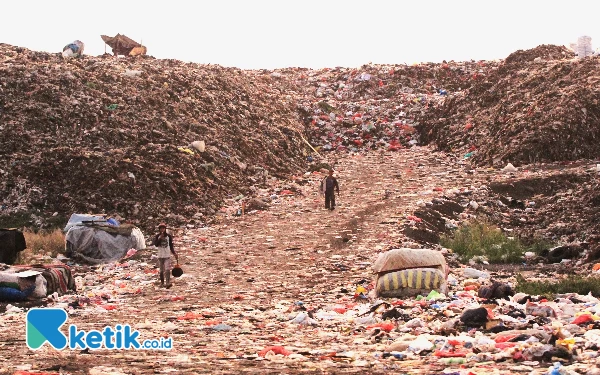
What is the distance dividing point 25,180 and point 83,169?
4.12ft

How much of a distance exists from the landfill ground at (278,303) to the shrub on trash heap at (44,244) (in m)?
1.31

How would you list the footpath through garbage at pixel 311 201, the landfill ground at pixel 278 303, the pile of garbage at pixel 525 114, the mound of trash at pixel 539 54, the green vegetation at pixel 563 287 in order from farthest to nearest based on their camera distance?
the mound of trash at pixel 539 54, the pile of garbage at pixel 525 114, the green vegetation at pixel 563 287, the footpath through garbage at pixel 311 201, the landfill ground at pixel 278 303

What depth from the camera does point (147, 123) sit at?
2111cm

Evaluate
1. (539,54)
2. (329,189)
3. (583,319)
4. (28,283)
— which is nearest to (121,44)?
(329,189)

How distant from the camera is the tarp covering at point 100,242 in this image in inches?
560

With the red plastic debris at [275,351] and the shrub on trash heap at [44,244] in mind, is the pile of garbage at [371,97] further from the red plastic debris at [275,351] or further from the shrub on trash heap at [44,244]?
the red plastic debris at [275,351]

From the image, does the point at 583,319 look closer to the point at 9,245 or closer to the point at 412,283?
the point at 412,283

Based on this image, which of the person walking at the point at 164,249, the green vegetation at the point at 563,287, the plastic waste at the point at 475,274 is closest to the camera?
the green vegetation at the point at 563,287

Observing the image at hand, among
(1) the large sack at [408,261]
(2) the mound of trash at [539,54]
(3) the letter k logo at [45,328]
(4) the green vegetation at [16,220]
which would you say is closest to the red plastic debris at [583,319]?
(1) the large sack at [408,261]

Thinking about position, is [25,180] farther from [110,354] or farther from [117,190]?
[110,354]

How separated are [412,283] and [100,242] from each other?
6.56 m

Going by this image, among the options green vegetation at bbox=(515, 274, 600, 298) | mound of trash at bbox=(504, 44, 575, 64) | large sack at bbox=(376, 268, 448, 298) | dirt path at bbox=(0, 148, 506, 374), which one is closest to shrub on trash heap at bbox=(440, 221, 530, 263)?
dirt path at bbox=(0, 148, 506, 374)

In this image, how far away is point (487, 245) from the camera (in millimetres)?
14469

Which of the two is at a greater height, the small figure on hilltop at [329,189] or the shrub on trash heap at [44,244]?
the small figure on hilltop at [329,189]
